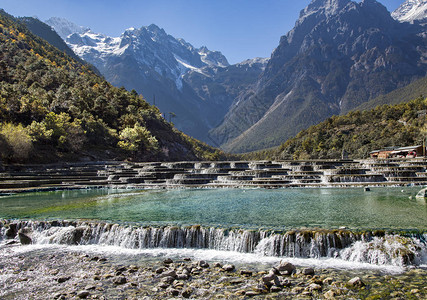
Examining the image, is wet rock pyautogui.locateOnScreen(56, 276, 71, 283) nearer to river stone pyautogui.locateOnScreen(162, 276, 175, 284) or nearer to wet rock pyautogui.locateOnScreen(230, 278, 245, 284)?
river stone pyautogui.locateOnScreen(162, 276, 175, 284)

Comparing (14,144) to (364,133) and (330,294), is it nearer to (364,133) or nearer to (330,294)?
(330,294)

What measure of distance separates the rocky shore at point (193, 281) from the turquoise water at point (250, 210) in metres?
5.44

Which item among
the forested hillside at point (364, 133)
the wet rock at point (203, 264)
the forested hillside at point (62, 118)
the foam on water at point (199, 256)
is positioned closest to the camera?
the foam on water at point (199, 256)

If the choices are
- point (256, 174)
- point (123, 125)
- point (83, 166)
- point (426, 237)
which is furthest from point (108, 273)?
point (123, 125)

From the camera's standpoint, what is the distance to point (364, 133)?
12700 centimetres

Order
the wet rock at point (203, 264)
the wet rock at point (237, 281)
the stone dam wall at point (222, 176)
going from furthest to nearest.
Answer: the stone dam wall at point (222, 176)
the wet rock at point (203, 264)
the wet rock at point (237, 281)

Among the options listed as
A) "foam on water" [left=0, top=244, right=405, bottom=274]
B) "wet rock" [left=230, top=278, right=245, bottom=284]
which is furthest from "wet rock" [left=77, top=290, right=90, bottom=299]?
"wet rock" [left=230, top=278, right=245, bottom=284]

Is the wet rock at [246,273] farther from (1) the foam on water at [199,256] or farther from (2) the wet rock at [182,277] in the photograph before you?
(2) the wet rock at [182,277]

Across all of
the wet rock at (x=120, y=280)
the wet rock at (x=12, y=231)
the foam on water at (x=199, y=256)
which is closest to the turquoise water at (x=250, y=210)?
the wet rock at (x=12, y=231)

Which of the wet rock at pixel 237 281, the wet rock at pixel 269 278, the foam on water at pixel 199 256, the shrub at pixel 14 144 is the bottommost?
A: the foam on water at pixel 199 256

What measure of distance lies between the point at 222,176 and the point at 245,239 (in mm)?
30952

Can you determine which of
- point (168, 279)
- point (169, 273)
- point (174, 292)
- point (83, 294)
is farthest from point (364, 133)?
point (83, 294)

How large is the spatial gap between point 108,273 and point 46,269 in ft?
11.4

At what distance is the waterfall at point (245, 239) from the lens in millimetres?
14781
